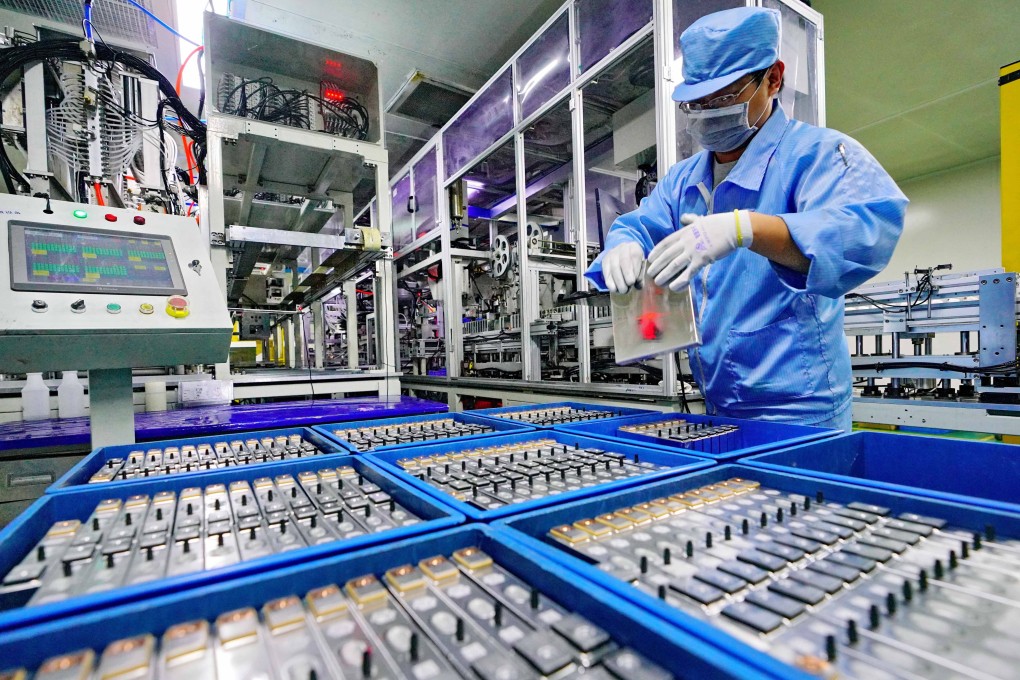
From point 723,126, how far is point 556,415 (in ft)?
3.26

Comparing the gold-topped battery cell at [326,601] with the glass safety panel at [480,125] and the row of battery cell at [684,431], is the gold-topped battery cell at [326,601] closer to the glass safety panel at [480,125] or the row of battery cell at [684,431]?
the row of battery cell at [684,431]

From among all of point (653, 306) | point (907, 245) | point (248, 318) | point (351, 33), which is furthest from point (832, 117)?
point (248, 318)

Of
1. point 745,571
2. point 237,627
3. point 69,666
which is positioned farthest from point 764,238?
point 69,666

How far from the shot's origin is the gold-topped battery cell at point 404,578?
1.61 ft

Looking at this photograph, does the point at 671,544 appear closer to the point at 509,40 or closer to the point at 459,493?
the point at 459,493

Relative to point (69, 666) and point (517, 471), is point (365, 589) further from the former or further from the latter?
point (517, 471)

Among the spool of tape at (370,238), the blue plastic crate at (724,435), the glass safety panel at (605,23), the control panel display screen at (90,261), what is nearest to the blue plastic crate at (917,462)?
the blue plastic crate at (724,435)

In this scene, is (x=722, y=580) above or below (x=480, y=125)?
below

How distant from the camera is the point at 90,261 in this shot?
1.26 meters

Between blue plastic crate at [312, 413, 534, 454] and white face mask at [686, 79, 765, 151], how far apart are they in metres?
1.02

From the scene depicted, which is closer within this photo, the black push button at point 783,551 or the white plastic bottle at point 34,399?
the black push button at point 783,551

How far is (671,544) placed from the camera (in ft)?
1.98

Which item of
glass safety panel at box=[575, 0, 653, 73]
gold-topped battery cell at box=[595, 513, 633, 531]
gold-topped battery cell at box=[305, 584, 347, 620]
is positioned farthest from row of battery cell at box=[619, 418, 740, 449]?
glass safety panel at box=[575, 0, 653, 73]

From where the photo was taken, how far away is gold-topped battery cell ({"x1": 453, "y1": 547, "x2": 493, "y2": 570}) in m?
0.53
